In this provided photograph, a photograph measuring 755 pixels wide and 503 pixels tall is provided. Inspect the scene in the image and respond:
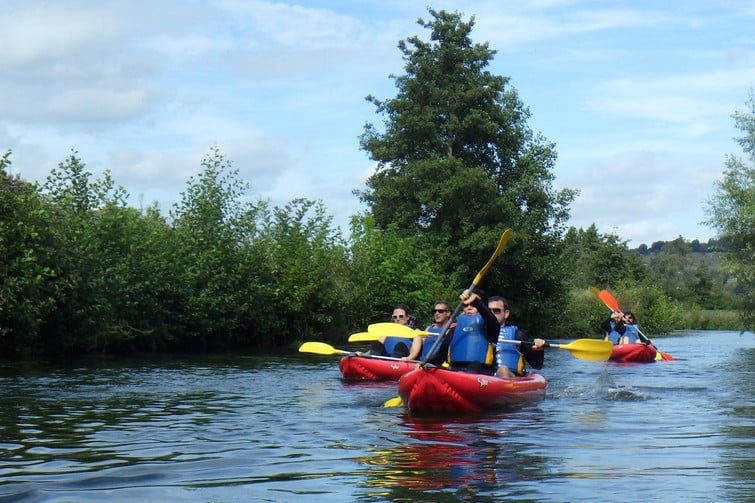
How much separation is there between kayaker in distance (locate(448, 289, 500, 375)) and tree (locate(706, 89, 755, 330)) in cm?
2302

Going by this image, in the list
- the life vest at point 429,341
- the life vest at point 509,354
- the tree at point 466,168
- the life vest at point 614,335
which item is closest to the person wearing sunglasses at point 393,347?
the life vest at point 429,341

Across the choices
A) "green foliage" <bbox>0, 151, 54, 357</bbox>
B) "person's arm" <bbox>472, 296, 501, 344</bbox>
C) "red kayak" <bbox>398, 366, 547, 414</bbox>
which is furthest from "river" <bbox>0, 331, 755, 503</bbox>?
"green foliage" <bbox>0, 151, 54, 357</bbox>

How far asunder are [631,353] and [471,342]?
11.6 metres

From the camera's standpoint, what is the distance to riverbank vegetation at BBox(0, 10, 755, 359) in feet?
71.8

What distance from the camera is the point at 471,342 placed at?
1139 cm

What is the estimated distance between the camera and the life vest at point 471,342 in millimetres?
11367

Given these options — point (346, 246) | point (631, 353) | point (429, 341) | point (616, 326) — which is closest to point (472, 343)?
point (429, 341)

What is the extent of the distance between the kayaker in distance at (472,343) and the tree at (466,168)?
85.1 ft

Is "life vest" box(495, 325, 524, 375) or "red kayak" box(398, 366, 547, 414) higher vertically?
"life vest" box(495, 325, 524, 375)

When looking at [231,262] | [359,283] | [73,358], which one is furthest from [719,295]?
[73,358]

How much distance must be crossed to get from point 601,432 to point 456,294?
2696cm

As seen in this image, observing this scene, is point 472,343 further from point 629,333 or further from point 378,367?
point 629,333

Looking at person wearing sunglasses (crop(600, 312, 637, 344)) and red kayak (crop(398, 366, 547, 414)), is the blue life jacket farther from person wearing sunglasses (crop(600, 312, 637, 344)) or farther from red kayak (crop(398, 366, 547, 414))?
person wearing sunglasses (crop(600, 312, 637, 344))

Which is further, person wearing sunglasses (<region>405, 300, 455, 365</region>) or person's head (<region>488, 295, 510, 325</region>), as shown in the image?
person's head (<region>488, 295, 510, 325</region>)
